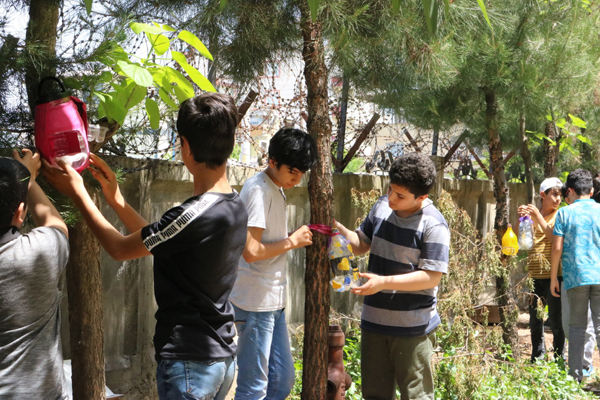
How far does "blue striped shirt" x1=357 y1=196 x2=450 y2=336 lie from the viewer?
122 inches

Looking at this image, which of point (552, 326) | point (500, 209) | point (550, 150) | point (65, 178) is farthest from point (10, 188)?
point (550, 150)

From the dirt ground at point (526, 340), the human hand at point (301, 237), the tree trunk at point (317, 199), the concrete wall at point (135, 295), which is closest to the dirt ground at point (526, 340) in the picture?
the dirt ground at point (526, 340)

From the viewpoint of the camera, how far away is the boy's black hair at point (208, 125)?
6.70 feet

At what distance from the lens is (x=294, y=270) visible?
16.5 ft

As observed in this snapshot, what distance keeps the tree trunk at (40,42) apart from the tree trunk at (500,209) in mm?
4179

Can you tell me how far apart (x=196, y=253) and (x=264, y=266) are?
1083mm

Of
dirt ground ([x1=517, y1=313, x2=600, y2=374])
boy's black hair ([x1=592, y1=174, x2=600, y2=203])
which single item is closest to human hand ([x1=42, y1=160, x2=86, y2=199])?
dirt ground ([x1=517, y1=313, x2=600, y2=374])

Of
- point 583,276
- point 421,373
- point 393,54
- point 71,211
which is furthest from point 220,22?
point 583,276

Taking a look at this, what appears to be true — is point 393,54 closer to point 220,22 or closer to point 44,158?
point 220,22

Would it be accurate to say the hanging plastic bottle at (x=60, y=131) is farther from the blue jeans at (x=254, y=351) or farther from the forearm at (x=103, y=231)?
the blue jeans at (x=254, y=351)

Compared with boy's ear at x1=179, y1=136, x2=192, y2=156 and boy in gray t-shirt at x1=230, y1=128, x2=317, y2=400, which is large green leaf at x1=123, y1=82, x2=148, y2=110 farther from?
boy in gray t-shirt at x1=230, y1=128, x2=317, y2=400

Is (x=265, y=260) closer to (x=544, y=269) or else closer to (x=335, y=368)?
(x=335, y=368)

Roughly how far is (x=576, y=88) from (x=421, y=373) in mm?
3854

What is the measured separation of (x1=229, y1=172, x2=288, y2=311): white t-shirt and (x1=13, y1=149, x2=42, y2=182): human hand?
43.4 inches
